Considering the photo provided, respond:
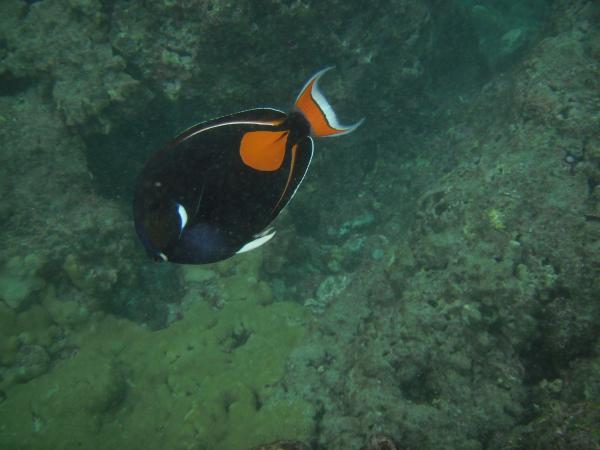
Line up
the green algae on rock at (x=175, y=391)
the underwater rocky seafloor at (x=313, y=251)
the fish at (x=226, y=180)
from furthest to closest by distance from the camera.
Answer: the green algae on rock at (x=175, y=391), the underwater rocky seafloor at (x=313, y=251), the fish at (x=226, y=180)

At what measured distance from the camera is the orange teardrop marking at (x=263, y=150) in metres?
1.20

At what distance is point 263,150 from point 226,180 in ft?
0.51

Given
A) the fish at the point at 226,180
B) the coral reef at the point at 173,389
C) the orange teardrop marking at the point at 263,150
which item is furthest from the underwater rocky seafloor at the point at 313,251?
the orange teardrop marking at the point at 263,150

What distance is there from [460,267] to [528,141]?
193 cm

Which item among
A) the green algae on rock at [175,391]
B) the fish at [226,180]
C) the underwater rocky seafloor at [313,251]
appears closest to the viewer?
the fish at [226,180]

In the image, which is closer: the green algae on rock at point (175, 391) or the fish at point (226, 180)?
the fish at point (226, 180)

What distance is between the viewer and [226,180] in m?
1.20

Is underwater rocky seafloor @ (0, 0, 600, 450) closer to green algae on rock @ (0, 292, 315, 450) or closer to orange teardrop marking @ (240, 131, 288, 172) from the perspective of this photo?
green algae on rock @ (0, 292, 315, 450)

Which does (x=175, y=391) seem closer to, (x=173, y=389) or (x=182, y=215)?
(x=173, y=389)

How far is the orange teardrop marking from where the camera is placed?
1204mm

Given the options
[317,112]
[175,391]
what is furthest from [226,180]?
[175,391]

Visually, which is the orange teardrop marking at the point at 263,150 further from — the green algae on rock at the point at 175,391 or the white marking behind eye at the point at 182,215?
the green algae on rock at the point at 175,391

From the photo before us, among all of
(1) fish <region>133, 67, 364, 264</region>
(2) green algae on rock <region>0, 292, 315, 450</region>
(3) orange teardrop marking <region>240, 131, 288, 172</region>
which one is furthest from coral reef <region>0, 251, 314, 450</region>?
(3) orange teardrop marking <region>240, 131, 288, 172</region>

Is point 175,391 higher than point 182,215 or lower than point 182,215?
lower
